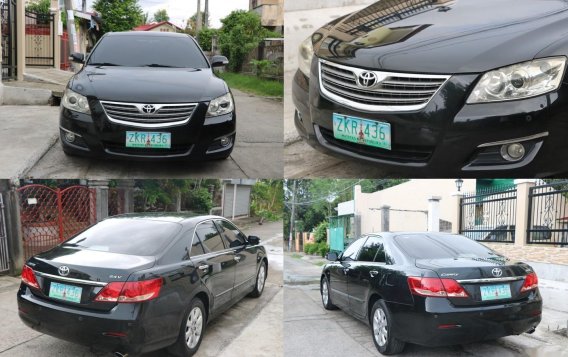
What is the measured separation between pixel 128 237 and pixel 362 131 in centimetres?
200

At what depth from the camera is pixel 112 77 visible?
178 inches

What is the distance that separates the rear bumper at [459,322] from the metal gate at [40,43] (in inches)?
530

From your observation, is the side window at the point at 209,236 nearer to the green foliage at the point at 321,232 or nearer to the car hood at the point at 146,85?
the car hood at the point at 146,85

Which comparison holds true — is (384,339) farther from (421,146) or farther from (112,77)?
(112,77)

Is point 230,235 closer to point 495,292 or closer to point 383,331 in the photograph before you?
point 383,331

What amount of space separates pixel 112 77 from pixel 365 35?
7.89 feet

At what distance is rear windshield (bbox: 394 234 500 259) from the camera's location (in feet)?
11.9

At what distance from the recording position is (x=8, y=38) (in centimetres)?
984

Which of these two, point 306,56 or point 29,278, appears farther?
point 306,56

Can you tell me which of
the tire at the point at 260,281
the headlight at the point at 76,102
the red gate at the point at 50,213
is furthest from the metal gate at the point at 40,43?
the tire at the point at 260,281

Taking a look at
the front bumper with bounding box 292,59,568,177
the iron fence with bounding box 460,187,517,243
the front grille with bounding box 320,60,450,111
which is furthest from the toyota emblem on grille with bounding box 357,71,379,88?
the iron fence with bounding box 460,187,517,243

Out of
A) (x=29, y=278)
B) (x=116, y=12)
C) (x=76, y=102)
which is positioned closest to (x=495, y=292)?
(x=29, y=278)

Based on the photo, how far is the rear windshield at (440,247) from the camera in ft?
11.9

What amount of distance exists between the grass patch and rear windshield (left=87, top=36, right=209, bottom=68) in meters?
5.79
